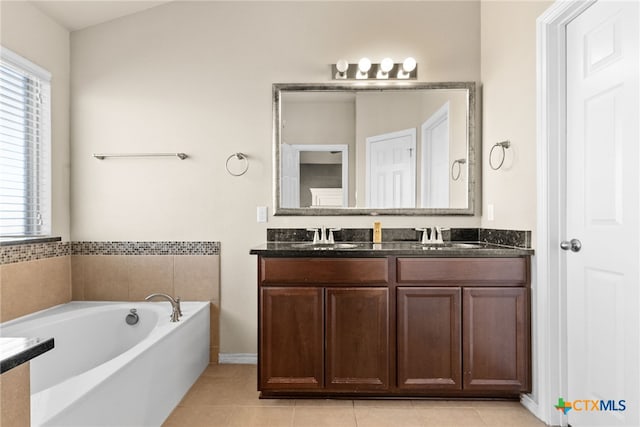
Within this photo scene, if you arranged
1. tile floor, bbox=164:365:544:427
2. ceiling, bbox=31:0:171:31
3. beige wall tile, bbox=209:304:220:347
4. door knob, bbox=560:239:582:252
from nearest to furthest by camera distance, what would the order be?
1. door knob, bbox=560:239:582:252
2. tile floor, bbox=164:365:544:427
3. ceiling, bbox=31:0:171:31
4. beige wall tile, bbox=209:304:220:347

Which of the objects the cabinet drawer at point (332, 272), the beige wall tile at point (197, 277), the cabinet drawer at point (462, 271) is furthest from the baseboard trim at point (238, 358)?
the cabinet drawer at point (462, 271)

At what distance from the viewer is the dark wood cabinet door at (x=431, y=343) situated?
2.17m

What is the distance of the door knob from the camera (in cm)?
190

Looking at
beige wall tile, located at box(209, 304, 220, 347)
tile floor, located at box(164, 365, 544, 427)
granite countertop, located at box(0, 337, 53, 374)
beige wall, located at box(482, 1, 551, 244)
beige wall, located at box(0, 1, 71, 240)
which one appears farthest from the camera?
beige wall tile, located at box(209, 304, 220, 347)

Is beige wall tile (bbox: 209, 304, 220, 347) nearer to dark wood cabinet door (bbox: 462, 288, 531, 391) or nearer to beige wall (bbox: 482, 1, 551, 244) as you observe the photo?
dark wood cabinet door (bbox: 462, 288, 531, 391)

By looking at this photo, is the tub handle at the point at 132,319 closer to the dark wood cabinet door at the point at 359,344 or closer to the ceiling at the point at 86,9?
the dark wood cabinet door at the point at 359,344

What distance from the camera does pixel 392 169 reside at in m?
2.81

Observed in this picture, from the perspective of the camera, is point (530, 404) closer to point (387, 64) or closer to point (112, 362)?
point (112, 362)

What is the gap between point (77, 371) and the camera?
2.35 metres

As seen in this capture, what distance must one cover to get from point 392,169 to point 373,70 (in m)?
0.73

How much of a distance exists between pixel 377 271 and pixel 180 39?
2183 millimetres

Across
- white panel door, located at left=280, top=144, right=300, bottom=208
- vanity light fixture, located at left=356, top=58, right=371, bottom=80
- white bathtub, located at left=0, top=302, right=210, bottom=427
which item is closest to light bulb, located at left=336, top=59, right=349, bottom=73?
vanity light fixture, located at left=356, top=58, right=371, bottom=80

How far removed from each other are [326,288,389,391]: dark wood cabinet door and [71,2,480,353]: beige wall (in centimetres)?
80

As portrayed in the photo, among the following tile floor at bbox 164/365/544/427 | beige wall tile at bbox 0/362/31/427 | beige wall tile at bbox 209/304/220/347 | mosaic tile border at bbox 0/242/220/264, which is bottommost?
tile floor at bbox 164/365/544/427
